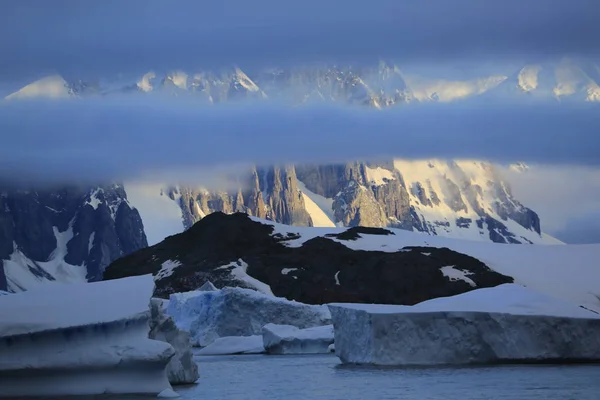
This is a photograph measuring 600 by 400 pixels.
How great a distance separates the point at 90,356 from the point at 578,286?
158128 millimetres

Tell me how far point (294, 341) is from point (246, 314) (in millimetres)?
16308

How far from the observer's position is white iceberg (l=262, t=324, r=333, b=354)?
91194 mm

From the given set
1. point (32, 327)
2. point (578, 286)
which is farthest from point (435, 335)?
point (578, 286)

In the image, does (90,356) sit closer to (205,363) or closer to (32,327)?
(32,327)

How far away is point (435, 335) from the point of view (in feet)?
209

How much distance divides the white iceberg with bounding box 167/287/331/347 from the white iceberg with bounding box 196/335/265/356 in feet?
21.2

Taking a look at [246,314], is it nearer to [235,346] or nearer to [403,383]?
[235,346]

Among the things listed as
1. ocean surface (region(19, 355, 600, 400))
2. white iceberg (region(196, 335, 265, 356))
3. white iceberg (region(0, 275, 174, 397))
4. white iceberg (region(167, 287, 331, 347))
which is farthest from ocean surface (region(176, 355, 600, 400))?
white iceberg (region(167, 287, 331, 347))

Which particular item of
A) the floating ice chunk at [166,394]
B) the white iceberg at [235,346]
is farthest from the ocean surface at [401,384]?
the white iceberg at [235,346]

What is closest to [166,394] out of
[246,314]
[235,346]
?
[235,346]

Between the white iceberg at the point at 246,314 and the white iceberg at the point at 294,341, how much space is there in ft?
41.6

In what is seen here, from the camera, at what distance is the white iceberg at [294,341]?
91194mm

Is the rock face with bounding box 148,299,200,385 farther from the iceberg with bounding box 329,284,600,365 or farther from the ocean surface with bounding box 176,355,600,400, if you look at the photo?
the iceberg with bounding box 329,284,600,365

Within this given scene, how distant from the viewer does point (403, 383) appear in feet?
188
